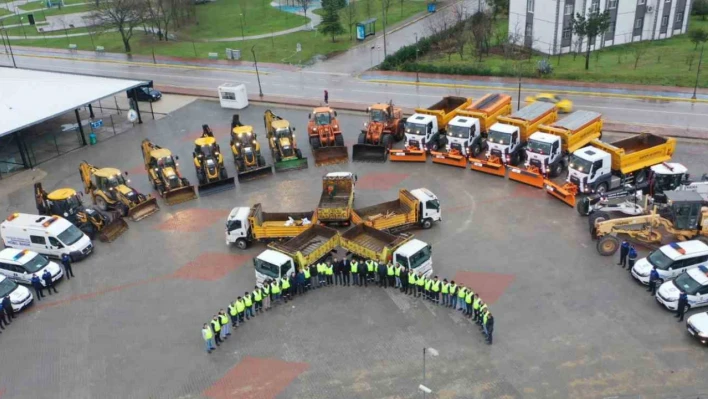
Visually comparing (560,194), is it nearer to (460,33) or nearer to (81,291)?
(81,291)

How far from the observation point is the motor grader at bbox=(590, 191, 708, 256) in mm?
23609

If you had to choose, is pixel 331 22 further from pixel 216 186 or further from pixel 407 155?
pixel 216 186

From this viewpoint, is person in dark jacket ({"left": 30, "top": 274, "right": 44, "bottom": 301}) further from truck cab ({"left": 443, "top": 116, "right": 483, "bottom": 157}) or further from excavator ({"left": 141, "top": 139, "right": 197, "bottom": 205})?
truck cab ({"left": 443, "top": 116, "right": 483, "bottom": 157})

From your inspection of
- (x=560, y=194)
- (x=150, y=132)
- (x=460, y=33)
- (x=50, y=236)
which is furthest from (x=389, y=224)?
(x=460, y=33)

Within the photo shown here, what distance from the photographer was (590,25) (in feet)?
160

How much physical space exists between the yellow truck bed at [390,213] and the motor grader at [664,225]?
7.43 meters

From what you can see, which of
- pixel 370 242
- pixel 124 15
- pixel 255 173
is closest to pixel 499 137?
pixel 370 242

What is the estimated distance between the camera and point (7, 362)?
2048 centimetres

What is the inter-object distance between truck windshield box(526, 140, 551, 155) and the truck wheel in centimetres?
719

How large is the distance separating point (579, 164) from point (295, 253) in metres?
14.0

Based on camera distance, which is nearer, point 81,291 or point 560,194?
point 81,291

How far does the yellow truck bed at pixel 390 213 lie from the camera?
2591 cm

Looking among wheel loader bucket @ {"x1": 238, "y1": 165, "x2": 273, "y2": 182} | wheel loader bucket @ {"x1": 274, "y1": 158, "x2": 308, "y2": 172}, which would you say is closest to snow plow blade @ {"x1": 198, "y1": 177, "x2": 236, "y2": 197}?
wheel loader bucket @ {"x1": 238, "y1": 165, "x2": 273, "y2": 182}

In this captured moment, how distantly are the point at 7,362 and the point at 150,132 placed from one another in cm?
2344
